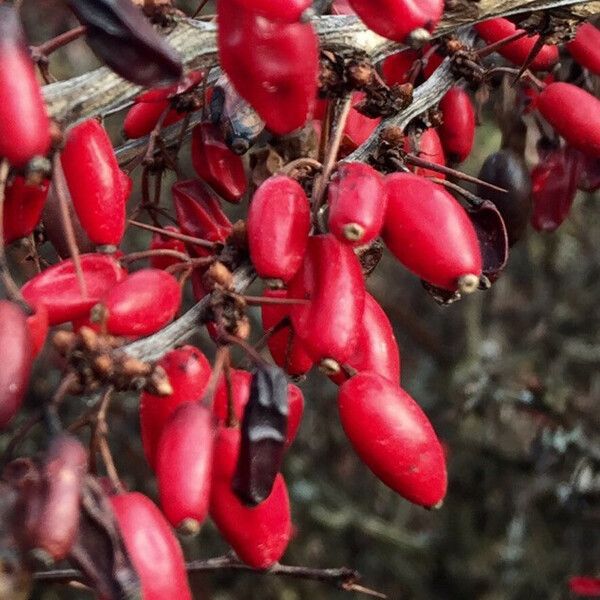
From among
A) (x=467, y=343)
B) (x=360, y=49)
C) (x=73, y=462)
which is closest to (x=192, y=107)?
(x=360, y=49)

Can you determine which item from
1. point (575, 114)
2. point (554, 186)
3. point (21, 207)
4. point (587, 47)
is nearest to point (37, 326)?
point (21, 207)

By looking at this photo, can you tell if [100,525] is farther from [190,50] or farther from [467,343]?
[467,343]

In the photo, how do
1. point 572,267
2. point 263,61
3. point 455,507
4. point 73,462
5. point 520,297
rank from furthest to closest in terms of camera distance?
point 520,297
point 572,267
point 455,507
point 263,61
point 73,462

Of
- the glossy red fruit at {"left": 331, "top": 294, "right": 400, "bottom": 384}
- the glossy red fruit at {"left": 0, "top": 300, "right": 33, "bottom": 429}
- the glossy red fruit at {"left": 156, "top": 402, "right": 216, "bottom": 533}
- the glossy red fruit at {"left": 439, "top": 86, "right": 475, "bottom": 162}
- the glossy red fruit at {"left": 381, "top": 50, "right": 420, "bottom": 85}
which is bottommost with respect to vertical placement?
the glossy red fruit at {"left": 439, "top": 86, "right": 475, "bottom": 162}

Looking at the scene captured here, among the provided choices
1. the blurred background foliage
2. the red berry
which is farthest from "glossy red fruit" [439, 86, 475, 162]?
the blurred background foliage

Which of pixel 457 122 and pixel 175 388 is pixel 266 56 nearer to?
pixel 175 388

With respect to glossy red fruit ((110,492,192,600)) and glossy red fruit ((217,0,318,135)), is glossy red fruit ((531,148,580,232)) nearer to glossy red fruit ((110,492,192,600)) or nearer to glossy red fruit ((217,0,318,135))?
glossy red fruit ((217,0,318,135))
